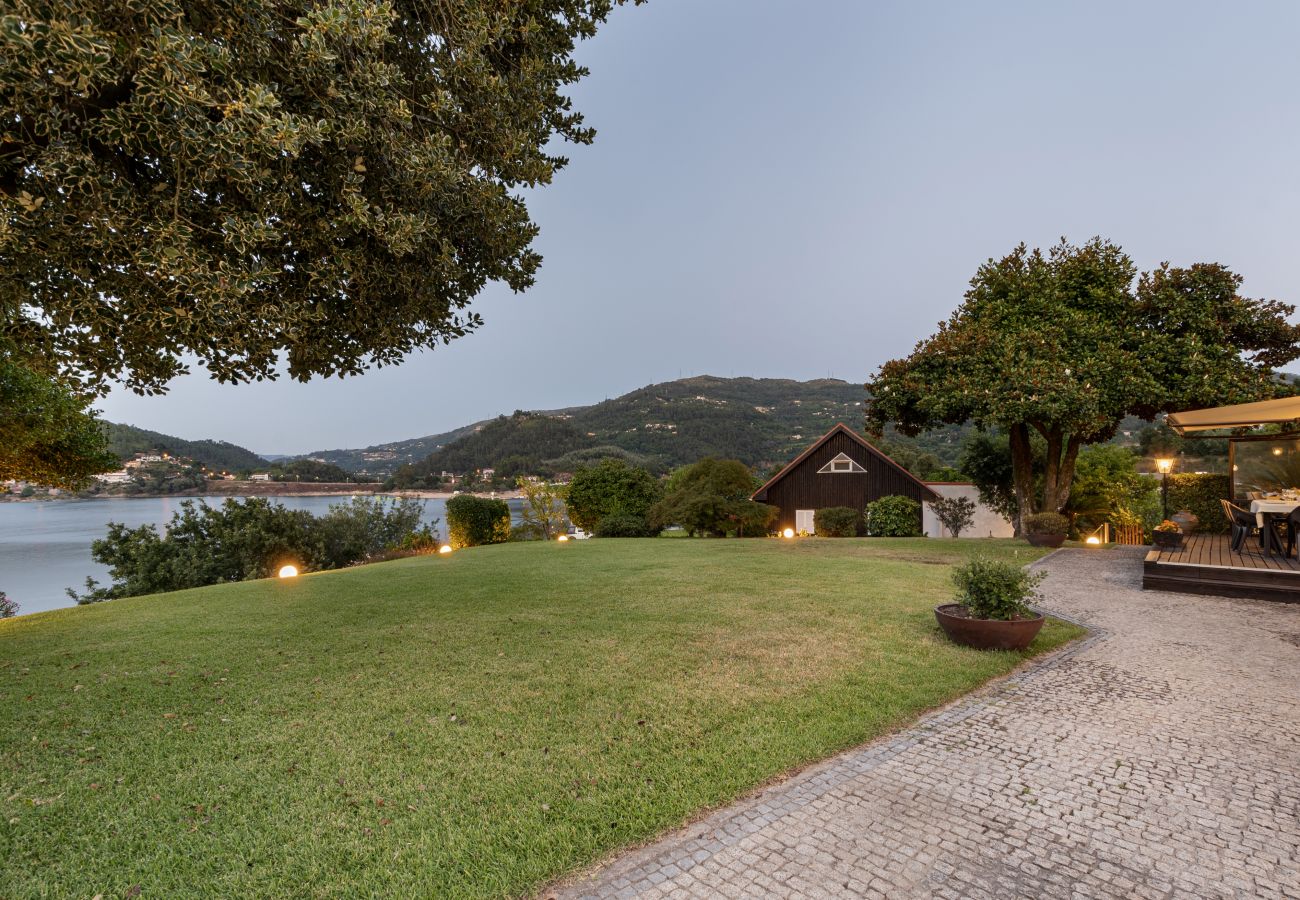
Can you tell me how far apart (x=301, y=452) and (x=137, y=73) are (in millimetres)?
90923

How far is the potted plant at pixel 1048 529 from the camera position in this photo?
13.6 meters

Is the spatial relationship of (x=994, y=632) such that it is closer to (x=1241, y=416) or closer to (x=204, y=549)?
(x=1241, y=416)

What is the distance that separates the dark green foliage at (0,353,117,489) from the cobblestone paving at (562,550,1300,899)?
9.67m

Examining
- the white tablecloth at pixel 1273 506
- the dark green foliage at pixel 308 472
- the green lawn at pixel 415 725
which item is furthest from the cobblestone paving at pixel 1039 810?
the dark green foliage at pixel 308 472

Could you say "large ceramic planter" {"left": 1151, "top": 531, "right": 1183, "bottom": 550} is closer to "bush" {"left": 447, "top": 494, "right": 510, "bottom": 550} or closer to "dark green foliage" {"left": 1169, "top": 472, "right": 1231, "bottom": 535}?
"dark green foliage" {"left": 1169, "top": 472, "right": 1231, "bottom": 535}

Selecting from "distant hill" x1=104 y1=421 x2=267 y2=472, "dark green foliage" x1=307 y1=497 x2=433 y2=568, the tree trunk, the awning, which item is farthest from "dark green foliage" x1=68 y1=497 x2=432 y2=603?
the awning

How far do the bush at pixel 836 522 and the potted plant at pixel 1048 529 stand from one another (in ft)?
23.9

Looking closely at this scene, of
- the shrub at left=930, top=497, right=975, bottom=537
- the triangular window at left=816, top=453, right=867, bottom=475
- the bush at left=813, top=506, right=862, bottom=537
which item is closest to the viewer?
the bush at left=813, top=506, right=862, bottom=537

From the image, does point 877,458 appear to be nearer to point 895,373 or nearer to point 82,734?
point 895,373

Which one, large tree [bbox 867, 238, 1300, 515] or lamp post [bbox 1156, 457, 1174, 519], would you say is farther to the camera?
large tree [bbox 867, 238, 1300, 515]

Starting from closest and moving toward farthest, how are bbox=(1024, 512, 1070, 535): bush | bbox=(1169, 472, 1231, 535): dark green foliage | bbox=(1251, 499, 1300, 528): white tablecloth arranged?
bbox=(1251, 499, 1300, 528): white tablecloth, bbox=(1169, 472, 1231, 535): dark green foliage, bbox=(1024, 512, 1070, 535): bush

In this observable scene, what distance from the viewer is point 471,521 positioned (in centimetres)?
2162

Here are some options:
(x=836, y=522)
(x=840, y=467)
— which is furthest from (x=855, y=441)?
(x=836, y=522)

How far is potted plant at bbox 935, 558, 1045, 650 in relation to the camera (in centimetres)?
566
